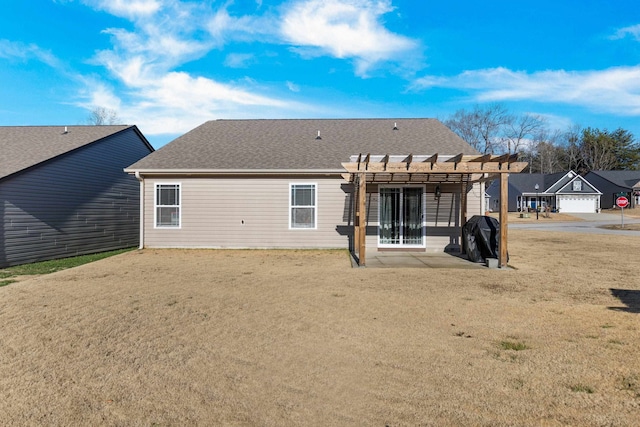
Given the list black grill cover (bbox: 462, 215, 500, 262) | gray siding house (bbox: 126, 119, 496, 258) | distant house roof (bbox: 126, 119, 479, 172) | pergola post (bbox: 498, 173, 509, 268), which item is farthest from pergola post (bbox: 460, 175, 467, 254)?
pergola post (bbox: 498, 173, 509, 268)

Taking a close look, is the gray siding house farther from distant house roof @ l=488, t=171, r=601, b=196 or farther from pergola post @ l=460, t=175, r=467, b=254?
distant house roof @ l=488, t=171, r=601, b=196

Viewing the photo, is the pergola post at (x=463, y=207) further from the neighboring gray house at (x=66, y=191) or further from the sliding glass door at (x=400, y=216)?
the neighboring gray house at (x=66, y=191)

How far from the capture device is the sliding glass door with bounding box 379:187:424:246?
Result: 1230 centimetres

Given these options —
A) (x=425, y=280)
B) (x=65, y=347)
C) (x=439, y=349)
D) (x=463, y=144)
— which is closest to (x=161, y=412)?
(x=65, y=347)

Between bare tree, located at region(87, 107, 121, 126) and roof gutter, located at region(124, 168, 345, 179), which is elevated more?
bare tree, located at region(87, 107, 121, 126)

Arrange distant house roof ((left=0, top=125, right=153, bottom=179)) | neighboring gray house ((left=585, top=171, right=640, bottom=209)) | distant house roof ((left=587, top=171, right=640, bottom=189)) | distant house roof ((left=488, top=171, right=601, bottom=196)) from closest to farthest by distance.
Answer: distant house roof ((left=0, top=125, right=153, bottom=179)), distant house roof ((left=488, top=171, right=601, bottom=196)), neighboring gray house ((left=585, top=171, right=640, bottom=209)), distant house roof ((left=587, top=171, right=640, bottom=189))

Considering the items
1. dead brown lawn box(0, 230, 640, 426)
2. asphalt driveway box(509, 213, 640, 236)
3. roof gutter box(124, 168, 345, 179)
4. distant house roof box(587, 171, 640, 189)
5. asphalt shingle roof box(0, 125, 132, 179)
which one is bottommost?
dead brown lawn box(0, 230, 640, 426)

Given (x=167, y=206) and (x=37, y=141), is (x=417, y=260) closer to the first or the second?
(x=167, y=206)

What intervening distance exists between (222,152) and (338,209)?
4.67 meters

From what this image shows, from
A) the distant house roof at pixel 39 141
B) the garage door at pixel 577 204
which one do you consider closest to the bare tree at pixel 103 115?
the distant house roof at pixel 39 141

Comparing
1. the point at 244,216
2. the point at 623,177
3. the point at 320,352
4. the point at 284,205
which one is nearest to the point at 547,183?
the point at 623,177

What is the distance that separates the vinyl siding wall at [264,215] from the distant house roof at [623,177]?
1948 inches

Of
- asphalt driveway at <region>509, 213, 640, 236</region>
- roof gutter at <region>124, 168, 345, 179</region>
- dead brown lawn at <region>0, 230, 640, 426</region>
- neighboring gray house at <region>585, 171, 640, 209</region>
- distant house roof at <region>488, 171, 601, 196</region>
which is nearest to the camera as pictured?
dead brown lawn at <region>0, 230, 640, 426</region>

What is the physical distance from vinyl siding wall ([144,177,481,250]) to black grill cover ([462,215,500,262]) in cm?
210
